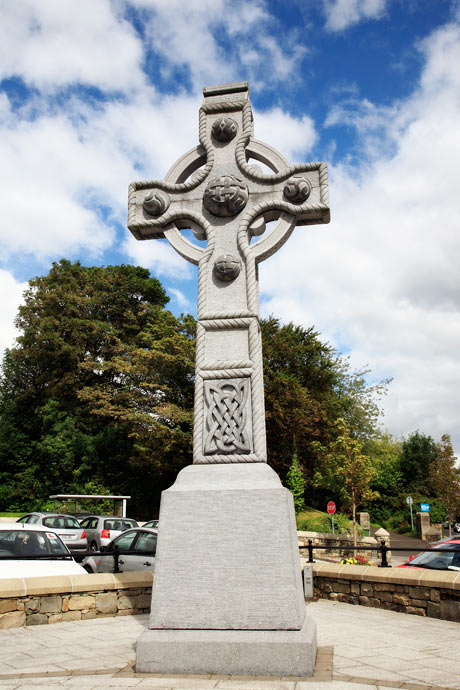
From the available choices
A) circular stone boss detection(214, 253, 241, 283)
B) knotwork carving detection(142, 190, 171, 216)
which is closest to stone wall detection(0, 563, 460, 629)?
circular stone boss detection(214, 253, 241, 283)

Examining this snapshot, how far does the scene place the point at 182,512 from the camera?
4.50 meters

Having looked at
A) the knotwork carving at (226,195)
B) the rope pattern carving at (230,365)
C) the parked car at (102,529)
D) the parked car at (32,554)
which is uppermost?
the knotwork carving at (226,195)

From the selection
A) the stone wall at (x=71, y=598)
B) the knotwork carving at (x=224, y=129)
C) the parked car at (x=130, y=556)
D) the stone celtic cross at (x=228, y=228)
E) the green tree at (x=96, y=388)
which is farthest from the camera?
the green tree at (x=96, y=388)

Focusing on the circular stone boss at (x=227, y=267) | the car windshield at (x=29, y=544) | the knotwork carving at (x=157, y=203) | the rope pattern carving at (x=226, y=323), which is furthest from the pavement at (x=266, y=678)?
the knotwork carving at (x=157, y=203)

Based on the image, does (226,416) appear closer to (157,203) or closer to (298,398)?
(157,203)

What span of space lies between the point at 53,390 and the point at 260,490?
31.3m

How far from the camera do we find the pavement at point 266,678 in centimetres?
360

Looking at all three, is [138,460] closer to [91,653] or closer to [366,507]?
[366,507]

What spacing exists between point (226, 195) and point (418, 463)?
40.3m

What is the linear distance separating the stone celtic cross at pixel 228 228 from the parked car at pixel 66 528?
12654 mm

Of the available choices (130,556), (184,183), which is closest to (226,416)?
(184,183)

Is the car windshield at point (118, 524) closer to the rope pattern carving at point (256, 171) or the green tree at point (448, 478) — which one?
the rope pattern carving at point (256, 171)

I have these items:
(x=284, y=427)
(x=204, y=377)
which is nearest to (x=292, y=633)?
(x=204, y=377)

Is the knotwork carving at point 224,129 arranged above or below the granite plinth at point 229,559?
above
